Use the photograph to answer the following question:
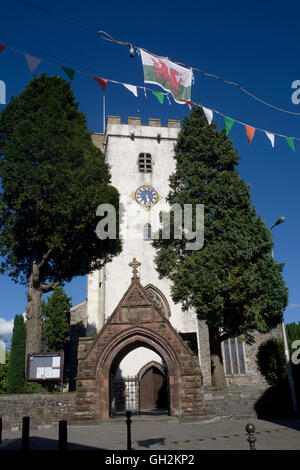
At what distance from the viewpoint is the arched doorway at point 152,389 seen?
1051 inches

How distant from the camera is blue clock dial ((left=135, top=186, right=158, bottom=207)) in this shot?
3119 centimetres

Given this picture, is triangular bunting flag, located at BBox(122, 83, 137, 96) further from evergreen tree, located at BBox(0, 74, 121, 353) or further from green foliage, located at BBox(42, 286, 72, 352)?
green foliage, located at BBox(42, 286, 72, 352)

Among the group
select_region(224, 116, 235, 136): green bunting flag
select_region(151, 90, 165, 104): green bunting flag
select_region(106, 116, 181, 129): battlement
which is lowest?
select_region(224, 116, 235, 136): green bunting flag

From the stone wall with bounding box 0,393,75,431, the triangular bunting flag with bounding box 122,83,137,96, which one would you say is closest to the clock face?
the triangular bunting flag with bounding box 122,83,137,96

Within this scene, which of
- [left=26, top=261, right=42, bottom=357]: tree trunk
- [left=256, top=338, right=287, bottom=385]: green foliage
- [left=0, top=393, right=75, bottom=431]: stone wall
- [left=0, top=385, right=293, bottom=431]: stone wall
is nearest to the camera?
[left=0, top=393, right=75, bottom=431]: stone wall

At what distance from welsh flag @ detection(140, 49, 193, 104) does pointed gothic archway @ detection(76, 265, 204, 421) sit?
342 inches

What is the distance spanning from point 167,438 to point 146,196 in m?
21.3

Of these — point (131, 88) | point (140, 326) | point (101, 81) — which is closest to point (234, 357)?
point (140, 326)

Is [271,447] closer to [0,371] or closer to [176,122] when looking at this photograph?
A: [176,122]

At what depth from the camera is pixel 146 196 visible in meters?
31.4

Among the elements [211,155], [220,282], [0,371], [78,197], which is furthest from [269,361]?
[0,371]

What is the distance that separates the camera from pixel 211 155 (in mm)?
23938

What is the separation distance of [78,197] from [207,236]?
728 centimetres

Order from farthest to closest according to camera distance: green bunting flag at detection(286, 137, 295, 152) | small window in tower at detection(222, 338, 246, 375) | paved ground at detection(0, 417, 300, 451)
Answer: small window in tower at detection(222, 338, 246, 375), green bunting flag at detection(286, 137, 295, 152), paved ground at detection(0, 417, 300, 451)
